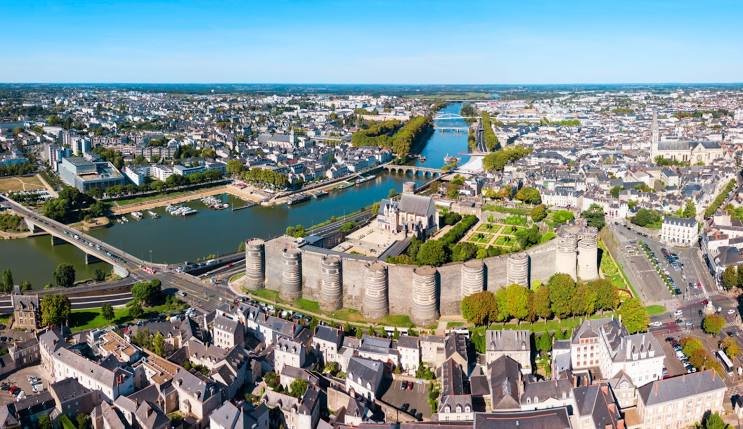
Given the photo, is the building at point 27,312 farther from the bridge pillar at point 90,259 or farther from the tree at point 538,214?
the tree at point 538,214

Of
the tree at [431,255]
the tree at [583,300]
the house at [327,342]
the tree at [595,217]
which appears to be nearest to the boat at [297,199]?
the tree at [431,255]

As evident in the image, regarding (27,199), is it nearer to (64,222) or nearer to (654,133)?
(64,222)

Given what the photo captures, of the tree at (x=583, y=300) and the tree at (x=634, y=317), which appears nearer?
the tree at (x=634, y=317)

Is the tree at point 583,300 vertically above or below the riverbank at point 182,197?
below

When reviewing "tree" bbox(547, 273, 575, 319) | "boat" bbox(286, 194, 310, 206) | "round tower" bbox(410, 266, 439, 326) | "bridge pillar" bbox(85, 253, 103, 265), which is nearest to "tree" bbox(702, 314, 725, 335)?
"tree" bbox(547, 273, 575, 319)

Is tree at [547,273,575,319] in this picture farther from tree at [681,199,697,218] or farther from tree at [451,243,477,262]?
tree at [681,199,697,218]

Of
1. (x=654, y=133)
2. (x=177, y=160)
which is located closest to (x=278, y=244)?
(x=177, y=160)
